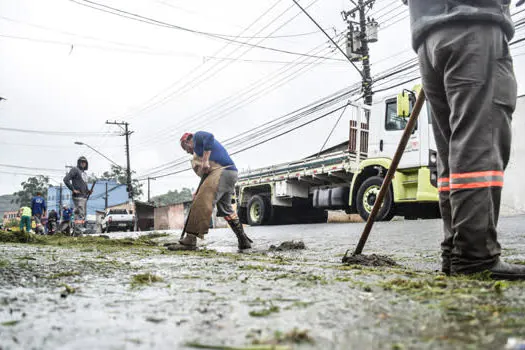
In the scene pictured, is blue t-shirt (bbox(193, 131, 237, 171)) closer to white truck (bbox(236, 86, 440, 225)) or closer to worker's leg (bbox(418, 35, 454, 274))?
worker's leg (bbox(418, 35, 454, 274))

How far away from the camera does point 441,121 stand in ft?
8.00

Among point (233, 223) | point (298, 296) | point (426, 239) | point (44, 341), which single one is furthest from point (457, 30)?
point (233, 223)

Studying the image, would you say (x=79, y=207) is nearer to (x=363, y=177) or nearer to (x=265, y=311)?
(x=363, y=177)

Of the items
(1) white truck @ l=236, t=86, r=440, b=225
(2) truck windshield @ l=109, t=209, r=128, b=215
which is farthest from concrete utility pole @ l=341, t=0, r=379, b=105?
(2) truck windshield @ l=109, t=209, r=128, b=215

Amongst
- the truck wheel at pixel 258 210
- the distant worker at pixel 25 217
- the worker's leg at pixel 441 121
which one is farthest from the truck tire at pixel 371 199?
the distant worker at pixel 25 217

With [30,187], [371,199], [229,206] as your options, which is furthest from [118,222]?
[30,187]

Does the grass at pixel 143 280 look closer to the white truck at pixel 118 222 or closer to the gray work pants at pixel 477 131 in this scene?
the gray work pants at pixel 477 131

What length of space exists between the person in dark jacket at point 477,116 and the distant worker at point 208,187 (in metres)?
3.45

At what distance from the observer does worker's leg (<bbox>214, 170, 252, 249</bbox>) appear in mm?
5473

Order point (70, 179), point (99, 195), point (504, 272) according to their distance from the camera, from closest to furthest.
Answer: point (504, 272)
point (70, 179)
point (99, 195)

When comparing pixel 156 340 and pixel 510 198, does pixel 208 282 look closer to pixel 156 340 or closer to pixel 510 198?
pixel 156 340

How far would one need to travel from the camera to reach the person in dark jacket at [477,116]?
1992 mm

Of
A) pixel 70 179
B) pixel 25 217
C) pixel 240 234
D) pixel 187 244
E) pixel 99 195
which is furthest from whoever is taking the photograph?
pixel 99 195

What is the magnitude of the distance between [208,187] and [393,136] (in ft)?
20.7
